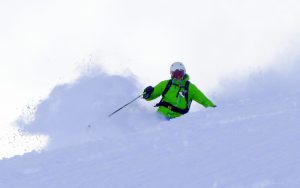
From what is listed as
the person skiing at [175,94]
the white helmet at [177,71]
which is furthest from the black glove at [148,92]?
the white helmet at [177,71]

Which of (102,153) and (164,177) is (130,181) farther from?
(102,153)

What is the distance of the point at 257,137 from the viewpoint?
708cm

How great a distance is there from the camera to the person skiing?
1148cm

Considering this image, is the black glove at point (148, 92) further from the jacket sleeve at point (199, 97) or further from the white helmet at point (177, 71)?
the jacket sleeve at point (199, 97)

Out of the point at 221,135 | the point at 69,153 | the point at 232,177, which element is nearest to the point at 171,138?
the point at 221,135

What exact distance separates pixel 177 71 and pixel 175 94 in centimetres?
38

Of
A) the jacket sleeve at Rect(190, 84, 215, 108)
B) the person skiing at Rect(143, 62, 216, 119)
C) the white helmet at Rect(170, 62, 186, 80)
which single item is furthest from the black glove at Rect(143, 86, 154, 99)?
the jacket sleeve at Rect(190, 84, 215, 108)

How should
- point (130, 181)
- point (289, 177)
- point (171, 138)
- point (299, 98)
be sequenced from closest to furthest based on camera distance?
1. point (289, 177)
2. point (130, 181)
3. point (171, 138)
4. point (299, 98)

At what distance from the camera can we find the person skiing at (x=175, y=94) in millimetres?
11484

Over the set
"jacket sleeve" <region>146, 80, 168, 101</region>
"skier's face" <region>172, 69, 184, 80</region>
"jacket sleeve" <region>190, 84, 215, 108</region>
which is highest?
"skier's face" <region>172, 69, 184, 80</region>

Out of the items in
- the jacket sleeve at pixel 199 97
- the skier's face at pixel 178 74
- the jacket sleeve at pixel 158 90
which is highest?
the skier's face at pixel 178 74

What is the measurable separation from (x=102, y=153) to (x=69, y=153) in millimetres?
373

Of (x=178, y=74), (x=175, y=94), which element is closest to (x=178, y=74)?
(x=178, y=74)

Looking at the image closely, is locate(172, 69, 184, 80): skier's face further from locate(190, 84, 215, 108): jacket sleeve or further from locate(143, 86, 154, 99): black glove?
locate(143, 86, 154, 99): black glove
